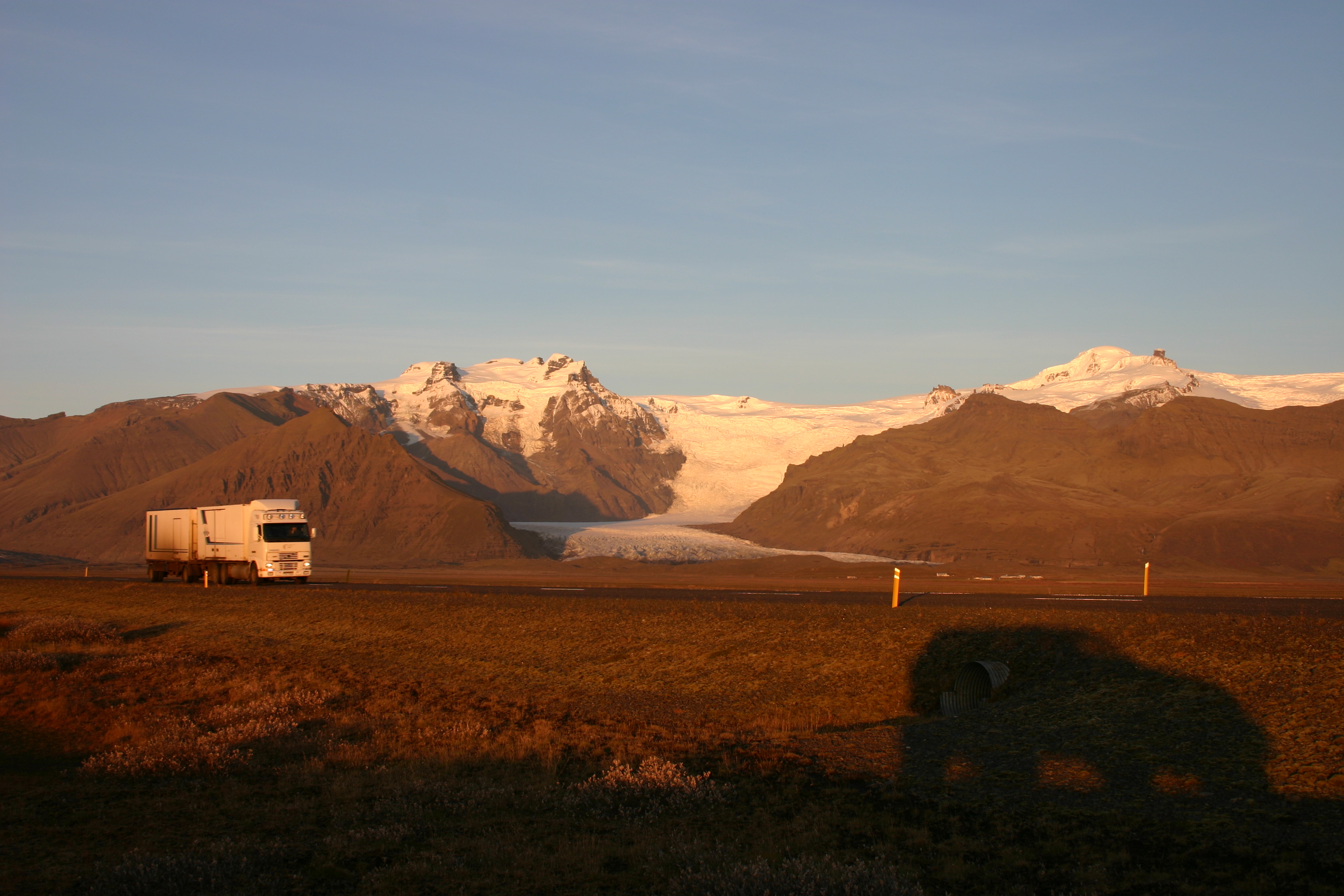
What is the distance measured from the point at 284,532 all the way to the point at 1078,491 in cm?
7496

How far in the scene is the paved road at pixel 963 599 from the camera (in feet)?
85.0

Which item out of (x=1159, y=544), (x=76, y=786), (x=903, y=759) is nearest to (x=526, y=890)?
(x=903, y=759)

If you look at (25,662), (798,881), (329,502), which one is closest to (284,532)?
(25,662)

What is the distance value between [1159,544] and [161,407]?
144183mm

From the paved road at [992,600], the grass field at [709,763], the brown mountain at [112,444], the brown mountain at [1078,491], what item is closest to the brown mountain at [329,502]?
the brown mountain at [112,444]

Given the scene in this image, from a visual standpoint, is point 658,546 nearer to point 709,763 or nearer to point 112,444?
point 112,444

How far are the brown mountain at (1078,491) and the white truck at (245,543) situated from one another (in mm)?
54349

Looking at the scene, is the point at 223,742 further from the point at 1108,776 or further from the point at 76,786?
the point at 1108,776

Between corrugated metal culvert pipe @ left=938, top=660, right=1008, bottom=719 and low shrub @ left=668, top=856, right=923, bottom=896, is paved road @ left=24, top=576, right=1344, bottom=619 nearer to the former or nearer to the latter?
corrugated metal culvert pipe @ left=938, top=660, right=1008, bottom=719

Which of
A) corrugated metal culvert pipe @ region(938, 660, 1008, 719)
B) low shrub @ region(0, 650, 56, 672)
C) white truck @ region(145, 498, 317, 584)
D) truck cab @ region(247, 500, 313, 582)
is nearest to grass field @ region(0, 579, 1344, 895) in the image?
low shrub @ region(0, 650, 56, 672)

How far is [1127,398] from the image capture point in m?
161

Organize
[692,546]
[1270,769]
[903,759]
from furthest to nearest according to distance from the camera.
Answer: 1. [692,546]
2. [903,759]
3. [1270,769]

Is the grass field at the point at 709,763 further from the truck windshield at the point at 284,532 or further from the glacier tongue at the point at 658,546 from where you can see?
the glacier tongue at the point at 658,546

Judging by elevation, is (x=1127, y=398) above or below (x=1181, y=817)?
above
